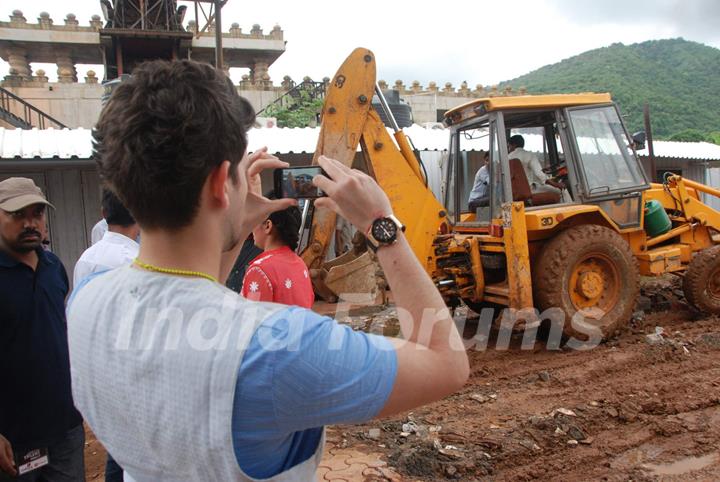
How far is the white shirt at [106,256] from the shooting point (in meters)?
2.83

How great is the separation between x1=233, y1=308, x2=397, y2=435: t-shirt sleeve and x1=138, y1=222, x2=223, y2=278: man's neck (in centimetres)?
21

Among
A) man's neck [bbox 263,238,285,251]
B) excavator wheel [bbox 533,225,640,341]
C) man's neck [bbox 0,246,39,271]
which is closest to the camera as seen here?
man's neck [bbox 0,246,39,271]

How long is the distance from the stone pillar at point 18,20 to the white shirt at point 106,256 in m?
27.3

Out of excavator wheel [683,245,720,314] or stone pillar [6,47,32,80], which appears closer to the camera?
excavator wheel [683,245,720,314]

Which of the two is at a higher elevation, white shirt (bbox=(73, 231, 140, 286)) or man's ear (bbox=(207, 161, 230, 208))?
man's ear (bbox=(207, 161, 230, 208))

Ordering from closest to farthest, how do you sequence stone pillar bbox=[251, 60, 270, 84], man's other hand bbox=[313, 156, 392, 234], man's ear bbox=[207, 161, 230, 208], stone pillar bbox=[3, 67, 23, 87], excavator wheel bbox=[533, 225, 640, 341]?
man's ear bbox=[207, 161, 230, 208] < man's other hand bbox=[313, 156, 392, 234] < excavator wheel bbox=[533, 225, 640, 341] < stone pillar bbox=[3, 67, 23, 87] < stone pillar bbox=[251, 60, 270, 84]

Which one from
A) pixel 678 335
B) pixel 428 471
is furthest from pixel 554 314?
pixel 428 471

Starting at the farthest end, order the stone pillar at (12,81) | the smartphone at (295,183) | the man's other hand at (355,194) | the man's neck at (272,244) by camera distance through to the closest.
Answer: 1. the stone pillar at (12,81)
2. the man's neck at (272,244)
3. the smartphone at (295,183)
4. the man's other hand at (355,194)

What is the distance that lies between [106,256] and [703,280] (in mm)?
6583

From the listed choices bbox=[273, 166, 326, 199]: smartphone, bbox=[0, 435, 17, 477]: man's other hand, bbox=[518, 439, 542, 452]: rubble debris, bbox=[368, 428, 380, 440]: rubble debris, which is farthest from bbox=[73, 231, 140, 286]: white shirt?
bbox=[518, 439, 542, 452]: rubble debris

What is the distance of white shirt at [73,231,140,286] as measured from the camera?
2834 mm

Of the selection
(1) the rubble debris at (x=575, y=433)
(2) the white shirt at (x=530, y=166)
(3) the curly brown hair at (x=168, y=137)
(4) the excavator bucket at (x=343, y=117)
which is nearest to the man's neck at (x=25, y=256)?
(3) the curly brown hair at (x=168, y=137)

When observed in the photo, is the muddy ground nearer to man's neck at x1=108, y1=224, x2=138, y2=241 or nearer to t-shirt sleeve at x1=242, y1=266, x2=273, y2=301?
t-shirt sleeve at x1=242, y1=266, x2=273, y2=301

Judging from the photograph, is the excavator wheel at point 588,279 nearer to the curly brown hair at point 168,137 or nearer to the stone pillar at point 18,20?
the curly brown hair at point 168,137
